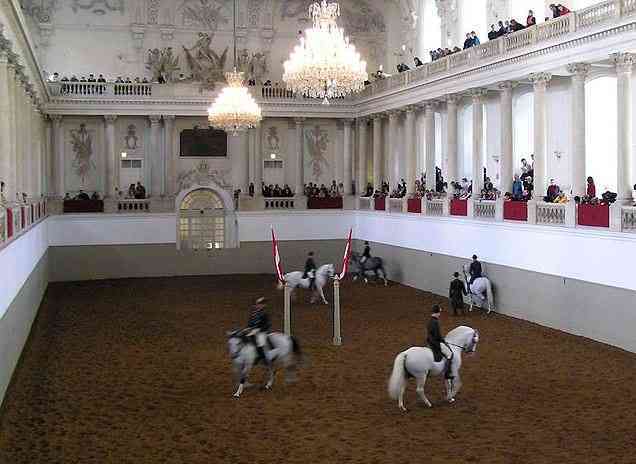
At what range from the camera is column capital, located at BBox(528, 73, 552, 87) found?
24.7 m

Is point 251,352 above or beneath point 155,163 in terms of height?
beneath

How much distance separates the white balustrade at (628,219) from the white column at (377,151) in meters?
18.8

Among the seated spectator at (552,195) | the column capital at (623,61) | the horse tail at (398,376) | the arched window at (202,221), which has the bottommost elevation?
the horse tail at (398,376)

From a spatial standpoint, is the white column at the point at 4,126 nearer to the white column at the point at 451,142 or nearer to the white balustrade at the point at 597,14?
the white balustrade at the point at 597,14

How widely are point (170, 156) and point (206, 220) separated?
362cm

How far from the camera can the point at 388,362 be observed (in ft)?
60.7

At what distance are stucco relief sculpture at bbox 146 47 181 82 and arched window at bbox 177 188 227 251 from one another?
6.31m

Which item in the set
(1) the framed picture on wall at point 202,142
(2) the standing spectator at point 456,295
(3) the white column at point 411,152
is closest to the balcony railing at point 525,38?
(3) the white column at point 411,152

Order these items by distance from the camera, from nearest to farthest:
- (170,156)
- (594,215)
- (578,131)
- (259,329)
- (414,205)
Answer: (259,329)
(594,215)
(578,131)
(414,205)
(170,156)

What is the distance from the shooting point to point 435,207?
102ft

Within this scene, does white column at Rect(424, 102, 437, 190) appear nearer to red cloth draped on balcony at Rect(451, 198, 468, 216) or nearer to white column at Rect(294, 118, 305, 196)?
red cloth draped on balcony at Rect(451, 198, 468, 216)

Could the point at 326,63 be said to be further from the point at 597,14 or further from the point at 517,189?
the point at 517,189

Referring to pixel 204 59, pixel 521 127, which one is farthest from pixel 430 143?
pixel 204 59

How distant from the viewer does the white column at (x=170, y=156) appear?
38500 millimetres
